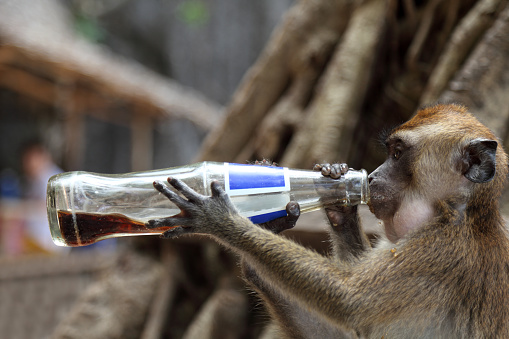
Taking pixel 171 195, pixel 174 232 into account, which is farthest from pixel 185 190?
pixel 174 232

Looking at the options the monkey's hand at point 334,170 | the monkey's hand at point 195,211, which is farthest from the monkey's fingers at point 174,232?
the monkey's hand at point 334,170

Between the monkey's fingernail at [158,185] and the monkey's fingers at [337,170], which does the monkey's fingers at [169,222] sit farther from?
the monkey's fingers at [337,170]

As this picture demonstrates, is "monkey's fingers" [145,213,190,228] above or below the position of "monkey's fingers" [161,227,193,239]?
above

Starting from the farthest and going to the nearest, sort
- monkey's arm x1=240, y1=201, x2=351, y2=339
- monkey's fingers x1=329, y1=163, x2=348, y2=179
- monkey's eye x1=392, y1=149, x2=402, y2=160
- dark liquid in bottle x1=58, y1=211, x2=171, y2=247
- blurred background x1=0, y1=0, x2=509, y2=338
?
blurred background x1=0, y1=0, x2=509, y2=338 → monkey's arm x1=240, y1=201, x2=351, y2=339 → monkey's eye x1=392, y1=149, x2=402, y2=160 → monkey's fingers x1=329, y1=163, x2=348, y2=179 → dark liquid in bottle x1=58, y1=211, x2=171, y2=247

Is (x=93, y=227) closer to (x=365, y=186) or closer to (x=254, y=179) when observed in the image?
(x=254, y=179)

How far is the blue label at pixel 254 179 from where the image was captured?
2574 millimetres

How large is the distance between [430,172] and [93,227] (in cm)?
160

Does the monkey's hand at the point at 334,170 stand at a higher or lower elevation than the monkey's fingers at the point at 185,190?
higher

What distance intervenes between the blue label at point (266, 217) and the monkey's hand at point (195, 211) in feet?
0.59

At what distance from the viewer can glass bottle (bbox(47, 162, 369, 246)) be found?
254 cm

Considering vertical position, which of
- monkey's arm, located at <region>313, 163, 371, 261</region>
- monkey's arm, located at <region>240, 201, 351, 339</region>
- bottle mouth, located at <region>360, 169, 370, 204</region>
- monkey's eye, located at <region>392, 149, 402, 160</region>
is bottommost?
monkey's arm, located at <region>240, 201, 351, 339</region>

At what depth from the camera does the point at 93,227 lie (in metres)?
2.57

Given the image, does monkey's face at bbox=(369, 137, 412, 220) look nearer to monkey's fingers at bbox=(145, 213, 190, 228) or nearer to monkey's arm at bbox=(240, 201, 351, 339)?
monkey's arm at bbox=(240, 201, 351, 339)

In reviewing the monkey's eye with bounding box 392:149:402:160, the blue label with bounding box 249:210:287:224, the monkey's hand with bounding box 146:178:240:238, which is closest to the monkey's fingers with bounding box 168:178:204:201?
the monkey's hand with bounding box 146:178:240:238
